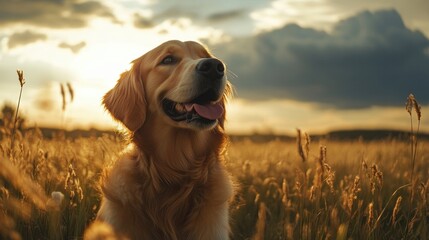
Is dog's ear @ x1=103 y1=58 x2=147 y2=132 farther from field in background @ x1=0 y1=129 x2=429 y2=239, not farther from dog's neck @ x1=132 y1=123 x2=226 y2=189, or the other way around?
field in background @ x1=0 y1=129 x2=429 y2=239

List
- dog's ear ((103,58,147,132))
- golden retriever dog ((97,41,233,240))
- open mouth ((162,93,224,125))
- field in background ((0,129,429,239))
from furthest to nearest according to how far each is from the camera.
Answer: dog's ear ((103,58,147,132))
open mouth ((162,93,224,125))
golden retriever dog ((97,41,233,240))
field in background ((0,129,429,239))

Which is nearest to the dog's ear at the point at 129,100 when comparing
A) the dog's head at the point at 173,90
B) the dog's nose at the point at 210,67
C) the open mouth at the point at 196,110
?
the dog's head at the point at 173,90

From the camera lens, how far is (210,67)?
156 inches

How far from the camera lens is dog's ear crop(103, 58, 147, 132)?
416 centimetres

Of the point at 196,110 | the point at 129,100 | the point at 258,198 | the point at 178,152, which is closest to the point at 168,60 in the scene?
the point at 129,100

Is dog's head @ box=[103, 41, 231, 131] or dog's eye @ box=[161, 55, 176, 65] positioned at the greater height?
dog's eye @ box=[161, 55, 176, 65]

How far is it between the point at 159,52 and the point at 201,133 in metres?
0.84

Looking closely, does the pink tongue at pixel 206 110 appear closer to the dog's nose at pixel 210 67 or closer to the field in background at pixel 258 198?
the dog's nose at pixel 210 67

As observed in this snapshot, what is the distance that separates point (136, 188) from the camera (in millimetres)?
3824

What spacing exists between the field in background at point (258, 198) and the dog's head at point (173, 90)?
0.44 metres

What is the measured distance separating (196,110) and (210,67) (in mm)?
368

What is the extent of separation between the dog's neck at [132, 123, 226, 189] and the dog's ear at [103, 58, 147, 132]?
0.38 feet

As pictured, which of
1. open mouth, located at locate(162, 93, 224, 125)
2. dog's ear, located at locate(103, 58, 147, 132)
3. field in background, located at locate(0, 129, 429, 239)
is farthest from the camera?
dog's ear, located at locate(103, 58, 147, 132)

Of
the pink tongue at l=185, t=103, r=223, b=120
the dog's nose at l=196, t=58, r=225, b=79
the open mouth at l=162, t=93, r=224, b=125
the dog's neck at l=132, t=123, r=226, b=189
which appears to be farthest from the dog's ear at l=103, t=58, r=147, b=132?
the dog's nose at l=196, t=58, r=225, b=79
